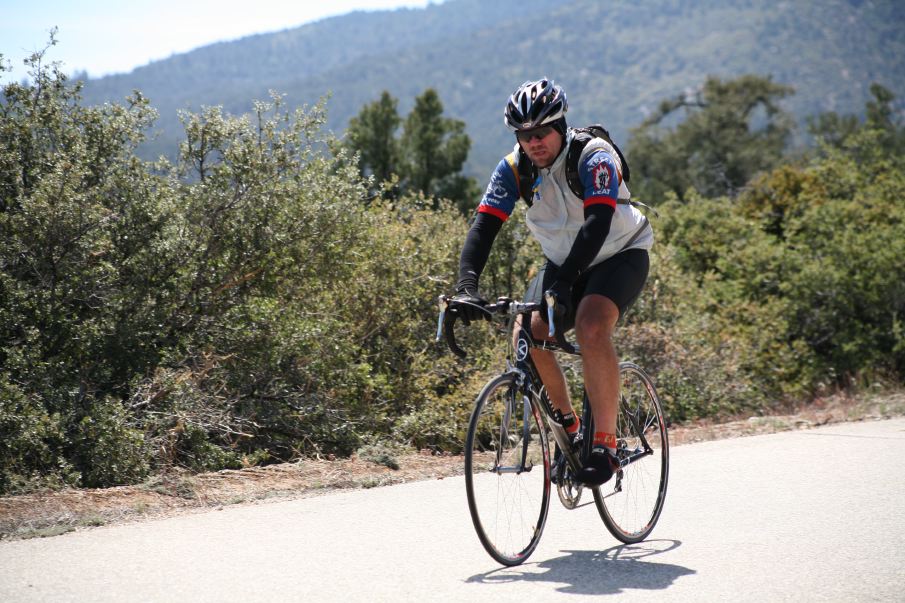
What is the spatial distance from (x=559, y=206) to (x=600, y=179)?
36 cm

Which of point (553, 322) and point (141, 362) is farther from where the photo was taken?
point (141, 362)

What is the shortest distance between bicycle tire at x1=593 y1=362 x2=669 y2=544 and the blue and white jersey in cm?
72

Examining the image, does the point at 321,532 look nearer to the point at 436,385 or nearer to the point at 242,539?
the point at 242,539

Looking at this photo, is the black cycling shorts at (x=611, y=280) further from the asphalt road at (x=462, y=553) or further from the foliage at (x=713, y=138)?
the foliage at (x=713, y=138)

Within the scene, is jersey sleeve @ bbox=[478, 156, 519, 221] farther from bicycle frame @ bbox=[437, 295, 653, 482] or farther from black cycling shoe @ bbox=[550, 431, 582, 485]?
black cycling shoe @ bbox=[550, 431, 582, 485]

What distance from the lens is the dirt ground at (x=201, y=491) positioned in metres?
5.44

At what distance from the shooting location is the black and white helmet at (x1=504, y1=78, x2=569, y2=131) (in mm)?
4828

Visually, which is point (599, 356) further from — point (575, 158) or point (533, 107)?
point (533, 107)

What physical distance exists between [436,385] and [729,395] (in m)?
3.83

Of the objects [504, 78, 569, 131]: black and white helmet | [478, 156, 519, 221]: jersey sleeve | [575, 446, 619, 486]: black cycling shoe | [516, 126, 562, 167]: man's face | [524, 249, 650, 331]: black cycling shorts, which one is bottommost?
[575, 446, 619, 486]: black cycling shoe

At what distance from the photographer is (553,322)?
445 cm

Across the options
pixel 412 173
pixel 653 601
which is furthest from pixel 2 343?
pixel 412 173

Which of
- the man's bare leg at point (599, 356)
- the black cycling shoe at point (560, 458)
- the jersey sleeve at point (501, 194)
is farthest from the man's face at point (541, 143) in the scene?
the black cycling shoe at point (560, 458)

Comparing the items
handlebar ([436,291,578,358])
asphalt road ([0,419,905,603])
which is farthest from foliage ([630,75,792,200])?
handlebar ([436,291,578,358])
